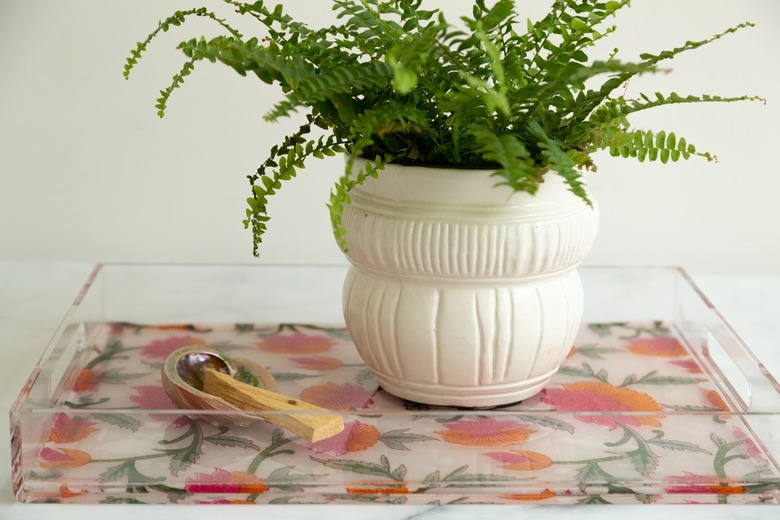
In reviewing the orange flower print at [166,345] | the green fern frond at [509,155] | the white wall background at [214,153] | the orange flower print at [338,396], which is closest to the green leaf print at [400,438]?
the orange flower print at [338,396]

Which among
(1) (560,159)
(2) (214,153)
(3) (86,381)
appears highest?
(1) (560,159)

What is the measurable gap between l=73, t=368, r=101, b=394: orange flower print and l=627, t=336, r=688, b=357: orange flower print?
1.68 ft

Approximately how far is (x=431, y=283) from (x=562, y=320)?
0.37 feet

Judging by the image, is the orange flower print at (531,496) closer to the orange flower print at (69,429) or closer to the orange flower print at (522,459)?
the orange flower print at (522,459)

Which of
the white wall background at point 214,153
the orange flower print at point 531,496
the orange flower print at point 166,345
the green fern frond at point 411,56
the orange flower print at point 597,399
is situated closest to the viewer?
the green fern frond at point 411,56

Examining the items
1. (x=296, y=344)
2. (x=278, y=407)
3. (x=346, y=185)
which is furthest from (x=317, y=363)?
(x=346, y=185)

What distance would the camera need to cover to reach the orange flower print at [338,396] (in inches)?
32.8

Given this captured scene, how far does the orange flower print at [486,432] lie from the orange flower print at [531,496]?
5 cm

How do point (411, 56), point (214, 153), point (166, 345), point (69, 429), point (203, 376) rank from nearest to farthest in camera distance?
point (411, 56) < point (69, 429) < point (203, 376) < point (166, 345) < point (214, 153)

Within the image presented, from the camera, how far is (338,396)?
2.80 feet

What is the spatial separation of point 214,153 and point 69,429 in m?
0.66

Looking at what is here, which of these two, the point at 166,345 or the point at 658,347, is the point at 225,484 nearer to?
the point at 166,345

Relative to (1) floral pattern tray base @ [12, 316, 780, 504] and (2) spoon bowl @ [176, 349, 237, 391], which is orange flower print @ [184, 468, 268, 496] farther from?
(2) spoon bowl @ [176, 349, 237, 391]

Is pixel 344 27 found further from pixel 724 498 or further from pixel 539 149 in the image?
pixel 724 498
